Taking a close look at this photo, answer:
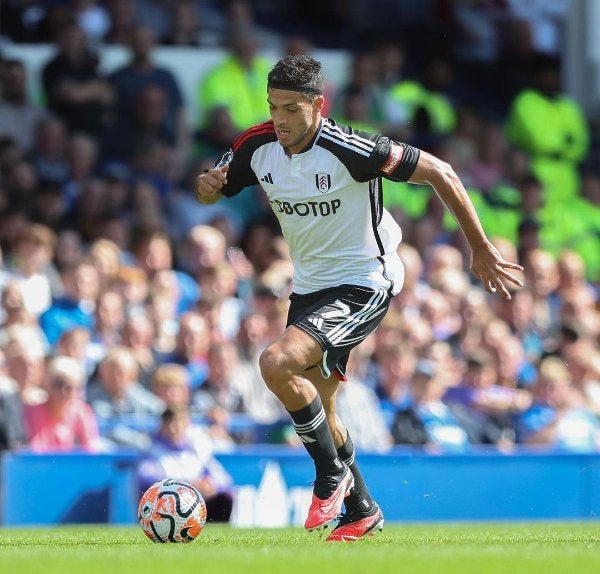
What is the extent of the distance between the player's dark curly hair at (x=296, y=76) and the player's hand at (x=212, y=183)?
62 centimetres

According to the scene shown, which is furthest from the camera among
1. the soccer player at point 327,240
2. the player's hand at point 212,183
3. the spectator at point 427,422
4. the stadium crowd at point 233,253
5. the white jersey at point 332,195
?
the spectator at point 427,422

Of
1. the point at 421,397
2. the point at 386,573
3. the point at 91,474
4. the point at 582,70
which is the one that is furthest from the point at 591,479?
the point at 582,70

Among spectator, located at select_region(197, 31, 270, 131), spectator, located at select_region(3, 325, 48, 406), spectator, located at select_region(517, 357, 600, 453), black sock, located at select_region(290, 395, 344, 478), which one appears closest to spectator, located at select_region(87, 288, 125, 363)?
spectator, located at select_region(3, 325, 48, 406)

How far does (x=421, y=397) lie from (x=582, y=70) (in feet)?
25.7

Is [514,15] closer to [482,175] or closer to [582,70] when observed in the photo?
[582,70]

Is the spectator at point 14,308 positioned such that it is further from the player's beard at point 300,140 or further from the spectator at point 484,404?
the player's beard at point 300,140

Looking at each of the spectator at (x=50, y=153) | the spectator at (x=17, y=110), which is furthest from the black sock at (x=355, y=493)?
the spectator at (x=17, y=110)

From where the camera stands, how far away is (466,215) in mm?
8156

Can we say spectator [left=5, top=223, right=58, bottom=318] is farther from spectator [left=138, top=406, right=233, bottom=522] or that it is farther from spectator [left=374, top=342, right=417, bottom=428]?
spectator [left=374, top=342, right=417, bottom=428]

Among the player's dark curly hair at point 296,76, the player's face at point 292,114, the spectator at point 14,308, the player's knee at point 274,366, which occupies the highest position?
the player's dark curly hair at point 296,76

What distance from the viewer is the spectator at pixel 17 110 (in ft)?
48.9

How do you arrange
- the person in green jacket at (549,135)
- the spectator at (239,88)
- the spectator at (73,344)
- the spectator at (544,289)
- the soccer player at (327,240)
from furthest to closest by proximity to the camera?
1. the person in green jacket at (549,135)
2. the spectator at (239,88)
3. the spectator at (544,289)
4. the spectator at (73,344)
5. the soccer player at (327,240)

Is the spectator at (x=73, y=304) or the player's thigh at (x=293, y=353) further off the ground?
the player's thigh at (x=293, y=353)

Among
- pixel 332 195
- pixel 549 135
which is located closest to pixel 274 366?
pixel 332 195
